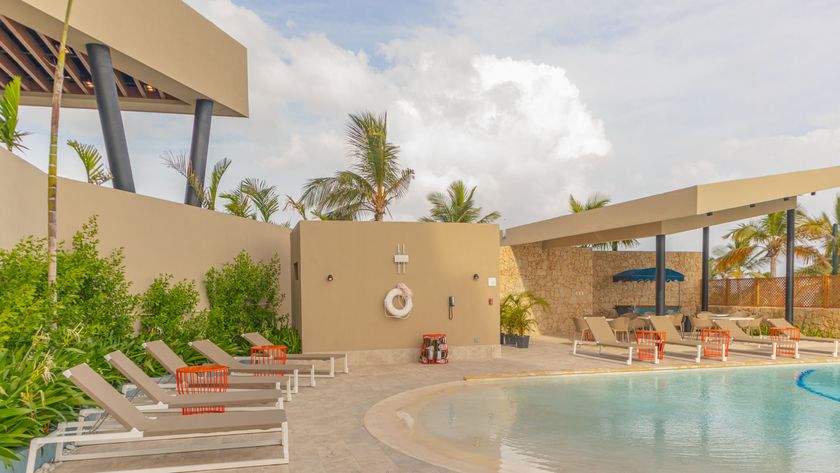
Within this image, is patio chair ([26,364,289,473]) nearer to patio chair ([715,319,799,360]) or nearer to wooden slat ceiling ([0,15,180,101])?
wooden slat ceiling ([0,15,180,101])

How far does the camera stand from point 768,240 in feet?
76.0

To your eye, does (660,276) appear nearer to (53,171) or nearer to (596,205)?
(596,205)

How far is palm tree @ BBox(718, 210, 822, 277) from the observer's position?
20672 mm

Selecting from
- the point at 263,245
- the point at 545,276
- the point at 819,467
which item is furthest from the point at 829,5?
the point at 263,245

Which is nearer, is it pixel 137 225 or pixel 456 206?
pixel 137 225

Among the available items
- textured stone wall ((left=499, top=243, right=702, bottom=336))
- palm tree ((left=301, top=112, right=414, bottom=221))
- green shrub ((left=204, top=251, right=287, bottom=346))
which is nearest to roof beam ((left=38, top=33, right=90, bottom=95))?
green shrub ((left=204, top=251, right=287, bottom=346))

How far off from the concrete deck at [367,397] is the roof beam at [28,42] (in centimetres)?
838

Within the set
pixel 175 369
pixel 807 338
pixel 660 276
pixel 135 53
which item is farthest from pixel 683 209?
pixel 135 53

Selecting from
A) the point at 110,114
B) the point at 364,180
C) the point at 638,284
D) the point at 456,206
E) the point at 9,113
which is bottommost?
the point at 638,284

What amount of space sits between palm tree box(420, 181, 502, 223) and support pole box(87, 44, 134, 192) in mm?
12000

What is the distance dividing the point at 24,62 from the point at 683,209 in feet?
44.8

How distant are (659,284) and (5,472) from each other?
43.3 ft

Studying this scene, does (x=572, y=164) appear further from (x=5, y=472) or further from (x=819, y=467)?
(x=5, y=472)

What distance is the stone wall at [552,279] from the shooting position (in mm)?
17156
